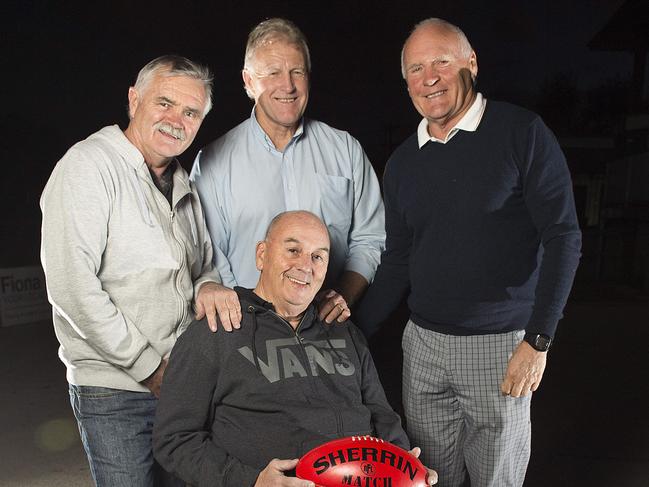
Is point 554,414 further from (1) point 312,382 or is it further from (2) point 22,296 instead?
(2) point 22,296

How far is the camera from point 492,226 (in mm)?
2086

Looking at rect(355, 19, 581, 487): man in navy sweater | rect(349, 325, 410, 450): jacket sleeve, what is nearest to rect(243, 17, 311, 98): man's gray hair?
rect(355, 19, 581, 487): man in navy sweater

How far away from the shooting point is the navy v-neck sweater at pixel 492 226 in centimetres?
193

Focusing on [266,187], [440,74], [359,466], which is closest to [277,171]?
[266,187]

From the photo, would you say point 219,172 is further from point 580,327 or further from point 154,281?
point 580,327

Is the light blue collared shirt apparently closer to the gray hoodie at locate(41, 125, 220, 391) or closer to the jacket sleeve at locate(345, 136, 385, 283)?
the jacket sleeve at locate(345, 136, 385, 283)

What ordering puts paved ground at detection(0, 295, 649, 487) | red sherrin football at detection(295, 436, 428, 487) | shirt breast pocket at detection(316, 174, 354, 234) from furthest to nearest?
paved ground at detection(0, 295, 649, 487), shirt breast pocket at detection(316, 174, 354, 234), red sherrin football at detection(295, 436, 428, 487)

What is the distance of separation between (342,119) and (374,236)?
23.0 meters

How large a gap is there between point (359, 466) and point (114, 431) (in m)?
0.78

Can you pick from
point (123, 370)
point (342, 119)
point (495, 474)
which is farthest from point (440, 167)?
point (342, 119)

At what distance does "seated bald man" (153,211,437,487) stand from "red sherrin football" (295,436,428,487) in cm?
7

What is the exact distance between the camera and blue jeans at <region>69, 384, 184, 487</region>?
1.81 metres

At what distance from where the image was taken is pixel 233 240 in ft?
7.67

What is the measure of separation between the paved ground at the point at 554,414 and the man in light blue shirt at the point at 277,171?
1.98 feet
